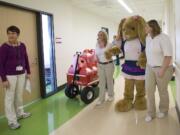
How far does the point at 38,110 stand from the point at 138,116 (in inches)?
72.7

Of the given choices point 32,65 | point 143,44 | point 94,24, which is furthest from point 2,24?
point 94,24

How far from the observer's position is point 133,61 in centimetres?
395

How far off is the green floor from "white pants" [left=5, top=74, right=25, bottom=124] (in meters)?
0.21

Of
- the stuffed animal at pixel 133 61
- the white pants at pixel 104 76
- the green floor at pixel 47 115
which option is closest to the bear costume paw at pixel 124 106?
the stuffed animal at pixel 133 61

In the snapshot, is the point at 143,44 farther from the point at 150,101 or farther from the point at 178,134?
the point at 178,134

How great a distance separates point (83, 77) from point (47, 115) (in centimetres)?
116

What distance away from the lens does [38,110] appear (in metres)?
4.16

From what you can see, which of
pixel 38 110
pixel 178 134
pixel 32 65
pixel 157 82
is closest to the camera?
pixel 178 134

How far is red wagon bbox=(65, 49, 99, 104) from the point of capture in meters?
4.61

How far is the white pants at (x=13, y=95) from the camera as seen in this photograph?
336cm

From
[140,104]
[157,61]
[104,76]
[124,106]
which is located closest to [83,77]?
[104,76]

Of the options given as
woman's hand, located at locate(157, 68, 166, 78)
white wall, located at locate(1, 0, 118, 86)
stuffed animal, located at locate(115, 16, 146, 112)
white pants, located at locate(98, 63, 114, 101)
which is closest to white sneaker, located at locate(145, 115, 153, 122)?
stuffed animal, located at locate(115, 16, 146, 112)

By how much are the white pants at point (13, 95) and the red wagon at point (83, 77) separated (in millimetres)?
1390

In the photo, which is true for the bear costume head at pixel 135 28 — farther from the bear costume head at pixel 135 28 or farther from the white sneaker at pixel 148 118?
the white sneaker at pixel 148 118
